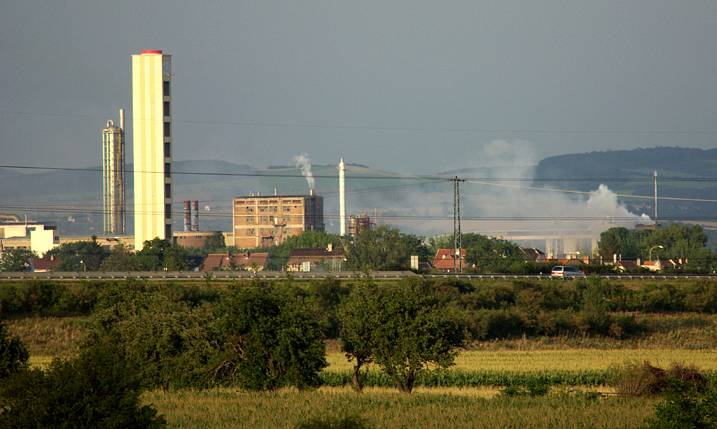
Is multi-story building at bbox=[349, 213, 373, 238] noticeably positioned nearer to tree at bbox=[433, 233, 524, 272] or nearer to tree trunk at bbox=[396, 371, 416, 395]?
tree at bbox=[433, 233, 524, 272]

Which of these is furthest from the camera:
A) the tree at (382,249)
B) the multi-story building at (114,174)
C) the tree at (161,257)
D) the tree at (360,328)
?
the multi-story building at (114,174)

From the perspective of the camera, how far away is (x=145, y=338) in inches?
1363

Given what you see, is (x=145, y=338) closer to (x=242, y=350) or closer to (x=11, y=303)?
(x=242, y=350)

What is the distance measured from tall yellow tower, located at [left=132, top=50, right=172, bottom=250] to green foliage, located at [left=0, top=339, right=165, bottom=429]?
96.9m

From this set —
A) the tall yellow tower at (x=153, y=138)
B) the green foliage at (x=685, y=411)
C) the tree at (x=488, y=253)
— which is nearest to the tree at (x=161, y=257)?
the tall yellow tower at (x=153, y=138)

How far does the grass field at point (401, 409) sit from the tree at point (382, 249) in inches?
3208

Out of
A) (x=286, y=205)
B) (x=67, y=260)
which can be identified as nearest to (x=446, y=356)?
(x=67, y=260)

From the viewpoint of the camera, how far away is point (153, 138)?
116375 millimetres

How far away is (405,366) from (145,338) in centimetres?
781

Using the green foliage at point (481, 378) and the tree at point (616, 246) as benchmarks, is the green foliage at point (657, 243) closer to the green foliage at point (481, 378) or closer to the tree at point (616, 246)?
the tree at point (616, 246)

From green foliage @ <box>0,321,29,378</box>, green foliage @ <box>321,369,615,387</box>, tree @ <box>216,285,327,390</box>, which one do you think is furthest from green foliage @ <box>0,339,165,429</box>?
green foliage @ <box>321,369,615,387</box>

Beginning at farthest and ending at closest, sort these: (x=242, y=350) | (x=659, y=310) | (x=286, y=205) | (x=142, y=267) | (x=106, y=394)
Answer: (x=286, y=205) < (x=142, y=267) < (x=659, y=310) < (x=242, y=350) < (x=106, y=394)

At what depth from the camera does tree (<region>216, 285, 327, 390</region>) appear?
3256 centimetres

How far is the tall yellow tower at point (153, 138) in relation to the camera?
378 feet
